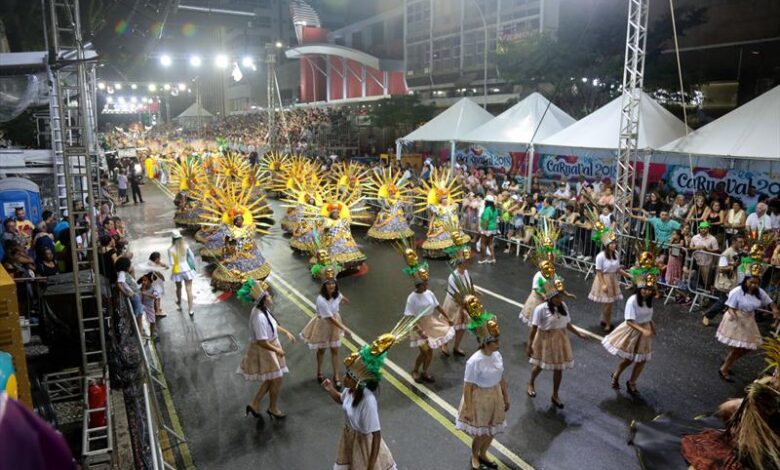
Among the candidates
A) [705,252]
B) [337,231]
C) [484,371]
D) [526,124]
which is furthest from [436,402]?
[526,124]

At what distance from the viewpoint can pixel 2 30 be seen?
1792cm

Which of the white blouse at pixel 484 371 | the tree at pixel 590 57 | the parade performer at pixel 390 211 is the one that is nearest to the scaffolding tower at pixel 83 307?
the white blouse at pixel 484 371

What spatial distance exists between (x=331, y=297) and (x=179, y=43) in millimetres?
25097

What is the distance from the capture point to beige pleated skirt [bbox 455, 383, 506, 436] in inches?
220

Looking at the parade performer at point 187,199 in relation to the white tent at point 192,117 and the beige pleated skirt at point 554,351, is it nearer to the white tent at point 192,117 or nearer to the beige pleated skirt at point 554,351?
the beige pleated skirt at point 554,351

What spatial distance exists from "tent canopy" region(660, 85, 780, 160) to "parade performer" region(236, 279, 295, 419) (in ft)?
36.2

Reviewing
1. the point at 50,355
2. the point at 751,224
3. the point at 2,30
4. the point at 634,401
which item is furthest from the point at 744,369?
the point at 2,30

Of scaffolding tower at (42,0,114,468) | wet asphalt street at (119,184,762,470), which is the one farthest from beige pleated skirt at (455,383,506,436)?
scaffolding tower at (42,0,114,468)

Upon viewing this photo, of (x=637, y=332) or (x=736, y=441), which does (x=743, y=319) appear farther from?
(x=736, y=441)

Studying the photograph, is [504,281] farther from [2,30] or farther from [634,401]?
[2,30]

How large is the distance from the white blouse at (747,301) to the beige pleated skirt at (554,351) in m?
2.83

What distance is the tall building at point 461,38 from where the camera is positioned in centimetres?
2927

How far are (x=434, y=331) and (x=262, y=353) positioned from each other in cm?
254

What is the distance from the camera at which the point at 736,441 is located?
4.17m
